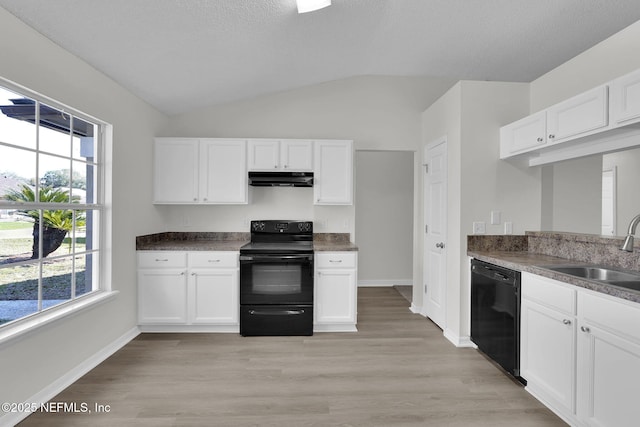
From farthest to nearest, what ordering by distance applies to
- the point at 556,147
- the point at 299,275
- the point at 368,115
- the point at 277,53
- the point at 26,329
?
the point at 368,115 < the point at 299,275 < the point at 277,53 < the point at 556,147 < the point at 26,329

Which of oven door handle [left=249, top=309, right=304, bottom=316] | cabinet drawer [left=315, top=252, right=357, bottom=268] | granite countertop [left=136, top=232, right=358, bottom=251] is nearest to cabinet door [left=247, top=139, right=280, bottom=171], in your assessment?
granite countertop [left=136, top=232, right=358, bottom=251]

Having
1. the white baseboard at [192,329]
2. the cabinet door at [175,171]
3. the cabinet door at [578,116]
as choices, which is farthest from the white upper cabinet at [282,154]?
the cabinet door at [578,116]

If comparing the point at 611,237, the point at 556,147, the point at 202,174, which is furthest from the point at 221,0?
the point at 611,237

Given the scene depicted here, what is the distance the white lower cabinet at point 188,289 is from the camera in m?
3.50

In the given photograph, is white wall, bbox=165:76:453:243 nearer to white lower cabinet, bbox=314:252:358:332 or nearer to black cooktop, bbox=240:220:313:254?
black cooktop, bbox=240:220:313:254

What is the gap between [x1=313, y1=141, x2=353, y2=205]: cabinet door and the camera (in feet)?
12.7

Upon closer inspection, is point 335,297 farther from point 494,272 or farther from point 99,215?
point 99,215

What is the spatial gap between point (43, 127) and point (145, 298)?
1.86 meters

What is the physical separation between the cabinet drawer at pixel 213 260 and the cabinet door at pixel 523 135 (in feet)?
8.99

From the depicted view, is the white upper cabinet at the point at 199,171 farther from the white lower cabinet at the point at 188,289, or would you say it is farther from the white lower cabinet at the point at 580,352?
the white lower cabinet at the point at 580,352

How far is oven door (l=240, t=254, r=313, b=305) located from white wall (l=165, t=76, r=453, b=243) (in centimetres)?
86

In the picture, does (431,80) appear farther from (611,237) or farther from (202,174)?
(202,174)

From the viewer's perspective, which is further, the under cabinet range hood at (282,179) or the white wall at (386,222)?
the white wall at (386,222)

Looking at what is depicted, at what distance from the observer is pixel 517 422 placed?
206 cm
